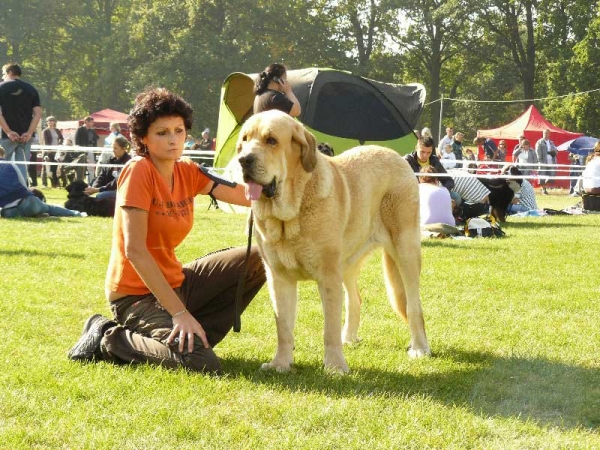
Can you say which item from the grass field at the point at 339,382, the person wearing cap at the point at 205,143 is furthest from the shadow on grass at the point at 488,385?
the person wearing cap at the point at 205,143

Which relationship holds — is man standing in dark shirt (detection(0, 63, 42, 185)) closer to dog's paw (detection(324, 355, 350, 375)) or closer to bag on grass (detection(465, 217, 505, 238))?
bag on grass (detection(465, 217, 505, 238))

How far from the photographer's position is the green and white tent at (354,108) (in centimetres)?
1401

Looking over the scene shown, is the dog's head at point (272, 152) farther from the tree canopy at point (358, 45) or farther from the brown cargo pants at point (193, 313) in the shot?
the tree canopy at point (358, 45)

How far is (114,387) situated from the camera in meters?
3.45

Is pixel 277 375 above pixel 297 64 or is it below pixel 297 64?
below

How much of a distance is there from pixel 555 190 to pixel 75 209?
16342 millimetres

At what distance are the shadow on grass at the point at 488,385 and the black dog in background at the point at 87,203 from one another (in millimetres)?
8413

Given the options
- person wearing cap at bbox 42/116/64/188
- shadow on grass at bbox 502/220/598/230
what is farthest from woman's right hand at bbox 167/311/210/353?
person wearing cap at bbox 42/116/64/188

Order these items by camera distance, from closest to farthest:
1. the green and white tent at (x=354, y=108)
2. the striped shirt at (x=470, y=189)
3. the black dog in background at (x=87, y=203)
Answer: the striped shirt at (x=470, y=189), the black dog in background at (x=87, y=203), the green and white tent at (x=354, y=108)

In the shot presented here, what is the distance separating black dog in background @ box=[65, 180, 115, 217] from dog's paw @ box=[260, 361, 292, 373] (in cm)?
860

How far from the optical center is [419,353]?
4.23 metres

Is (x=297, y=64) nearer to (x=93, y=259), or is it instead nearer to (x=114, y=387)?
(x=93, y=259)

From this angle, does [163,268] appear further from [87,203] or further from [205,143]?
[205,143]

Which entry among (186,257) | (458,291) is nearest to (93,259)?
(186,257)
